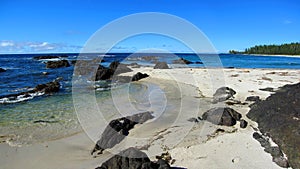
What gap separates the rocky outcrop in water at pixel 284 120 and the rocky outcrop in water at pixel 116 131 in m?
4.51

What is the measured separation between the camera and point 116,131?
8320mm

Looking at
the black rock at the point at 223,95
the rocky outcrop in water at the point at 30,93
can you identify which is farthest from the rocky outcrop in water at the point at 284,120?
the rocky outcrop in water at the point at 30,93

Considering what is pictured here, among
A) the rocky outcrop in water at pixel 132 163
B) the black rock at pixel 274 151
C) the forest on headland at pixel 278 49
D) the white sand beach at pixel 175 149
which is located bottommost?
the white sand beach at pixel 175 149

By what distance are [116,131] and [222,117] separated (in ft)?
13.3

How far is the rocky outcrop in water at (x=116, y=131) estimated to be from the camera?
24.4 feet

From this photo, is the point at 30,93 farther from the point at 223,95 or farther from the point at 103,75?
the point at 223,95

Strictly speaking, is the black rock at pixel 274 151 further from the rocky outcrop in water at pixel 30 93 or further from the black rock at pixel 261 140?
the rocky outcrop in water at pixel 30 93

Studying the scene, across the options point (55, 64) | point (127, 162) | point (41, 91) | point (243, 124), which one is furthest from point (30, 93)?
point (55, 64)

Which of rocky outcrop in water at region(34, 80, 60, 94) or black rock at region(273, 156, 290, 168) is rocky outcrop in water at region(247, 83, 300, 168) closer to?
black rock at region(273, 156, 290, 168)

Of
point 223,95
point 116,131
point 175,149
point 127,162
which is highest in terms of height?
point 223,95

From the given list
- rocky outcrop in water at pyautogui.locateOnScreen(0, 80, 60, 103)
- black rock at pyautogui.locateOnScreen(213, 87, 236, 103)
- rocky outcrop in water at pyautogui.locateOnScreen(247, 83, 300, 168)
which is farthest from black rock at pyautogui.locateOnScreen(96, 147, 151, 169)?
rocky outcrop in water at pyautogui.locateOnScreen(0, 80, 60, 103)

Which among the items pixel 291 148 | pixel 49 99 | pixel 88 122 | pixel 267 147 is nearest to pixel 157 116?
pixel 88 122

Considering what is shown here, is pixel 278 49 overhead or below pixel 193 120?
overhead

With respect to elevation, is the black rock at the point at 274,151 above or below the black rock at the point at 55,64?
below
